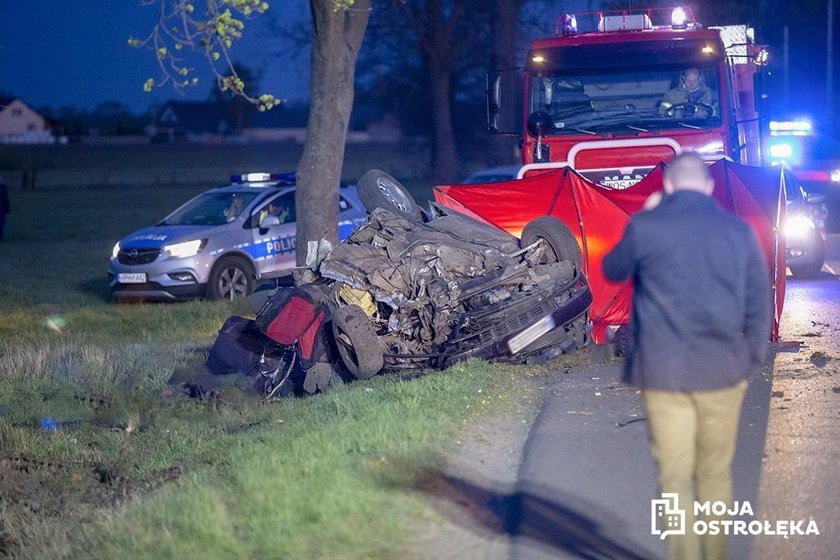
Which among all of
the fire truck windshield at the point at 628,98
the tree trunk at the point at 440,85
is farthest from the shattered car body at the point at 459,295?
the tree trunk at the point at 440,85

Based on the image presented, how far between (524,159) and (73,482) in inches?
274

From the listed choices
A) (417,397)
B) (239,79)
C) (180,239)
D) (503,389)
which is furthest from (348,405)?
(180,239)

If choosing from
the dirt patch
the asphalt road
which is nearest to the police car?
the dirt patch

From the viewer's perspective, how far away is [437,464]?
6.44 meters

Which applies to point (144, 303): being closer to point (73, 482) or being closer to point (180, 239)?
point (180, 239)

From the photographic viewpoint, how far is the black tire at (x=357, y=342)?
9.27 metres

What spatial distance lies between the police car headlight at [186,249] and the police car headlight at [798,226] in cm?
823

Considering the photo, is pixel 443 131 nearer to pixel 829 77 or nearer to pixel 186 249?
pixel 829 77

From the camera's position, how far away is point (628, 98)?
12.6 m

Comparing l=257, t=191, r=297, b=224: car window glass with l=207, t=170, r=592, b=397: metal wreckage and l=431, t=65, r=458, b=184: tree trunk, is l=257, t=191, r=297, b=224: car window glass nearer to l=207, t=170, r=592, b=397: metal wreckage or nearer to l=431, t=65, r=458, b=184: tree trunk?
l=207, t=170, r=592, b=397: metal wreckage

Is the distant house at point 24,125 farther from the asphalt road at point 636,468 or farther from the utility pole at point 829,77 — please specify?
the asphalt road at point 636,468

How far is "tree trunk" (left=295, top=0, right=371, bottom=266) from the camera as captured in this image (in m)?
14.0

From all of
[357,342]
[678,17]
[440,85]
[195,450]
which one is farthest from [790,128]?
[440,85]

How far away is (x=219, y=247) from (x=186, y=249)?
0.47 meters
